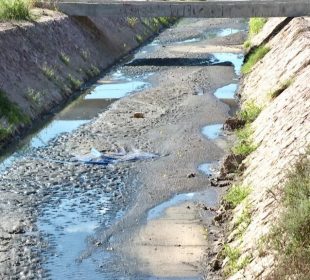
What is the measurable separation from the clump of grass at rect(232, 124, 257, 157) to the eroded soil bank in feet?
2.23

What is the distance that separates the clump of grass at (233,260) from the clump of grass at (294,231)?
0.83 metres

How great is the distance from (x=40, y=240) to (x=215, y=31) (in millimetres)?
36335

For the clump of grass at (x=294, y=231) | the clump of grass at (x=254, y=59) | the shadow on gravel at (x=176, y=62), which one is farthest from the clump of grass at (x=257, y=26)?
the clump of grass at (x=294, y=231)

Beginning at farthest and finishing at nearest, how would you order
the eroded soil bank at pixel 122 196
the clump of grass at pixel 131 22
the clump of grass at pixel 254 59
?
the clump of grass at pixel 131 22 → the clump of grass at pixel 254 59 → the eroded soil bank at pixel 122 196

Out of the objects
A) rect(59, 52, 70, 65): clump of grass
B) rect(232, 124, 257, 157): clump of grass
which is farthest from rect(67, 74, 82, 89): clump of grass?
rect(232, 124, 257, 157): clump of grass

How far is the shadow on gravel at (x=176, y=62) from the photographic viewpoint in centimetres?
3562

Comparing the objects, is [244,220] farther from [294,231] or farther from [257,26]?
A: [257,26]

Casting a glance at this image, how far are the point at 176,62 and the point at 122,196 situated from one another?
20.2m

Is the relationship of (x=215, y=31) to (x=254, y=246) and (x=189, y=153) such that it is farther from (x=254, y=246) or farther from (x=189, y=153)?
(x=254, y=246)

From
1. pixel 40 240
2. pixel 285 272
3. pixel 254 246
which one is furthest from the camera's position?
pixel 40 240

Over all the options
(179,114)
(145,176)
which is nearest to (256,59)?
(179,114)

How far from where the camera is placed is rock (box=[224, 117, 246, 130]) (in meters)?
22.3

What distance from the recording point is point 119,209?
52.7 ft

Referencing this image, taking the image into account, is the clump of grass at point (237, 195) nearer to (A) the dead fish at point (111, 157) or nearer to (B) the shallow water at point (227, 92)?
(A) the dead fish at point (111, 157)
